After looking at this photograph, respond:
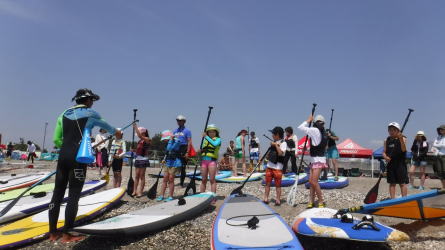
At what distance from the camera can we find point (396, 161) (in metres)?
5.76

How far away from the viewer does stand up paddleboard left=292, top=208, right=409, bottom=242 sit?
3.48 meters

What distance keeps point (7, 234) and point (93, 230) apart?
66.9 inches

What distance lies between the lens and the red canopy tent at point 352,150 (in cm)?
1972

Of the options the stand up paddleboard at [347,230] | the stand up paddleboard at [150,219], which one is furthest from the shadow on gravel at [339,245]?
the stand up paddleboard at [150,219]

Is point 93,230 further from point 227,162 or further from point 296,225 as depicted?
point 227,162

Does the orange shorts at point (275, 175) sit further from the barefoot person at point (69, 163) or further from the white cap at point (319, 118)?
the barefoot person at point (69, 163)

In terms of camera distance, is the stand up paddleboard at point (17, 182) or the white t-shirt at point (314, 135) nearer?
the white t-shirt at point (314, 135)

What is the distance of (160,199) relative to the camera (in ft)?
23.0

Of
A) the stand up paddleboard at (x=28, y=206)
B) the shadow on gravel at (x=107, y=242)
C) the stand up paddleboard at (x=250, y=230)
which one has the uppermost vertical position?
the stand up paddleboard at (x=250, y=230)

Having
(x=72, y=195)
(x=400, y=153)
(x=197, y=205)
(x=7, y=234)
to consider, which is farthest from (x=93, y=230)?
(x=400, y=153)

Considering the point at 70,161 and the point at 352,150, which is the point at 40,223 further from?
the point at 352,150

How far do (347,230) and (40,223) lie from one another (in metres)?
4.68

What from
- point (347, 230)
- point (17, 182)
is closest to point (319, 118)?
point (347, 230)

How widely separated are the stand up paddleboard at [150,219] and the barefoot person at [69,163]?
382 millimetres
